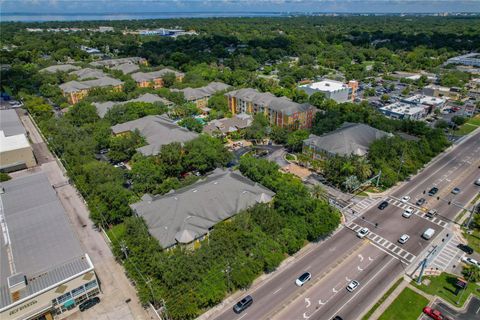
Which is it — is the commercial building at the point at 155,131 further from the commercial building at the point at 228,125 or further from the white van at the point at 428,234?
the white van at the point at 428,234

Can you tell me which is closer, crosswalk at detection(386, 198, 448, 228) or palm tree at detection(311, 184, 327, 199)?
crosswalk at detection(386, 198, 448, 228)

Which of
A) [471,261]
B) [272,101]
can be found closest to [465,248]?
[471,261]

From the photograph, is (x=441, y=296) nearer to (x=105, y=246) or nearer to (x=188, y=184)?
(x=188, y=184)

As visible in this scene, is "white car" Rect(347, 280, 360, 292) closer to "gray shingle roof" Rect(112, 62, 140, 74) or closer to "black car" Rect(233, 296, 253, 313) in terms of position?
"black car" Rect(233, 296, 253, 313)

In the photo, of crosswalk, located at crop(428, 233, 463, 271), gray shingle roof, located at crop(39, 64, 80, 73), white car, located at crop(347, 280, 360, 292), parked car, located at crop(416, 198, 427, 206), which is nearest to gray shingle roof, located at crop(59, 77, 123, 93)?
gray shingle roof, located at crop(39, 64, 80, 73)

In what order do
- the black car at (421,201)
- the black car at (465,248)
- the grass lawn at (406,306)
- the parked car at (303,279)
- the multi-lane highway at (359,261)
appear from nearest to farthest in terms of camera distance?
the grass lawn at (406,306) → the multi-lane highway at (359,261) → the parked car at (303,279) → the black car at (465,248) → the black car at (421,201)

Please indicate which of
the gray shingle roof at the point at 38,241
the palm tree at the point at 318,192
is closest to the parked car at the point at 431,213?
the palm tree at the point at 318,192
